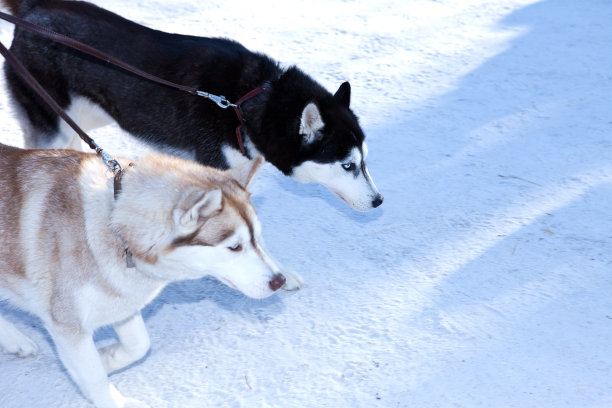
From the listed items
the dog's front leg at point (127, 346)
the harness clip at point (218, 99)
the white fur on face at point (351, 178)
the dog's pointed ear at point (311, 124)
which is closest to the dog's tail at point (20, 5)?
the harness clip at point (218, 99)

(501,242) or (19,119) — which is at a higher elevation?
(19,119)

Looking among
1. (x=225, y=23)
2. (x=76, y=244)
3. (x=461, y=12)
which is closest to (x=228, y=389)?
(x=76, y=244)

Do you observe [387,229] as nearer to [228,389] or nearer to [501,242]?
[501,242]

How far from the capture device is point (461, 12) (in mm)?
8469

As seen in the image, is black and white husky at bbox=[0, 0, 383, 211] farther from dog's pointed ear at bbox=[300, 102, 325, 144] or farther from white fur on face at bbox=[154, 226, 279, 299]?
white fur on face at bbox=[154, 226, 279, 299]

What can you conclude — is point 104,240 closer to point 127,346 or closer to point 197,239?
point 197,239

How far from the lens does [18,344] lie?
332 cm

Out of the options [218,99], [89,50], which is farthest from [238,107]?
[89,50]

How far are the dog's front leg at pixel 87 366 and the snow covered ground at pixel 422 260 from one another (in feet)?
0.76

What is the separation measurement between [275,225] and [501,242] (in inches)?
63.7

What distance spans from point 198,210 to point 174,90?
2.00 m

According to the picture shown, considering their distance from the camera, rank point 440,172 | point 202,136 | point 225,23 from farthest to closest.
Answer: point 225,23
point 440,172
point 202,136

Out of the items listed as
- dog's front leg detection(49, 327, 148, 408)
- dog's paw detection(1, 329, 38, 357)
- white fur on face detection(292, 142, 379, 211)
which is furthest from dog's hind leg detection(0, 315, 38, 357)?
white fur on face detection(292, 142, 379, 211)

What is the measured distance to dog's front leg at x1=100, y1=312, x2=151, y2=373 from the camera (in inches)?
121
